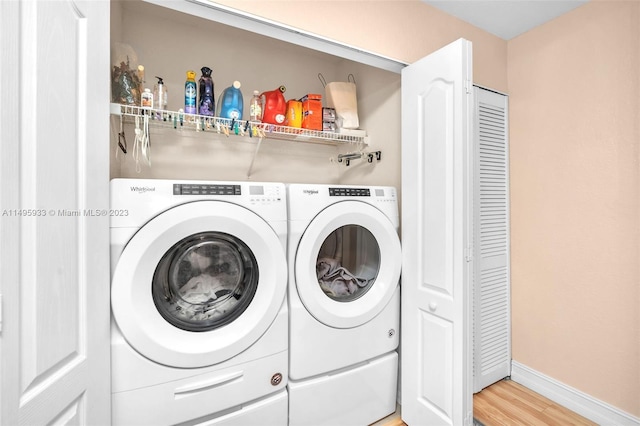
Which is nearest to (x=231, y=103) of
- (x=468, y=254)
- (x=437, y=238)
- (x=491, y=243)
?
(x=437, y=238)

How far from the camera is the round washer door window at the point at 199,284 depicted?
1132mm

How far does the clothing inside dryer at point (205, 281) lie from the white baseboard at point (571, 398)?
195 cm

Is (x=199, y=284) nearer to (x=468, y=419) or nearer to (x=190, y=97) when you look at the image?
(x=190, y=97)

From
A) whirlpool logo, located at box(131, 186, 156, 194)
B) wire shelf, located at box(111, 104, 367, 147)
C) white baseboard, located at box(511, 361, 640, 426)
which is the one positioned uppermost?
wire shelf, located at box(111, 104, 367, 147)

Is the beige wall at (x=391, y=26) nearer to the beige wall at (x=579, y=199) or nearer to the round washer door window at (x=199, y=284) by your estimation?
the beige wall at (x=579, y=199)

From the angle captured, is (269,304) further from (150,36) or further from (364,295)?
(150,36)

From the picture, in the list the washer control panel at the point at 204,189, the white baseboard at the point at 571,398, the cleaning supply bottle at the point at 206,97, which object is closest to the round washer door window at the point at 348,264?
the washer control panel at the point at 204,189

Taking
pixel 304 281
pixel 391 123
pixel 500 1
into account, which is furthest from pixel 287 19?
pixel 500 1

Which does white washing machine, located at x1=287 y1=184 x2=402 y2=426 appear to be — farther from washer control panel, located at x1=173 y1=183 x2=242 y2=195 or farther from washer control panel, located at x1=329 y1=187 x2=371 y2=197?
washer control panel, located at x1=173 y1=183 x2=242 y2=195

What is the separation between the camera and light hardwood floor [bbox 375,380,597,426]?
1.74 metres

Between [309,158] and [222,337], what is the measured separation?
1461 millimetres

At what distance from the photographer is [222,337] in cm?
129

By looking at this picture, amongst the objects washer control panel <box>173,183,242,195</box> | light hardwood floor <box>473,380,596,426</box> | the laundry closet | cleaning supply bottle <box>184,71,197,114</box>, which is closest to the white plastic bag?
the laundry closet

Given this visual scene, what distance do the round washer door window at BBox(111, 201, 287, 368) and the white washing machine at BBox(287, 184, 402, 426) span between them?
0.51ft
